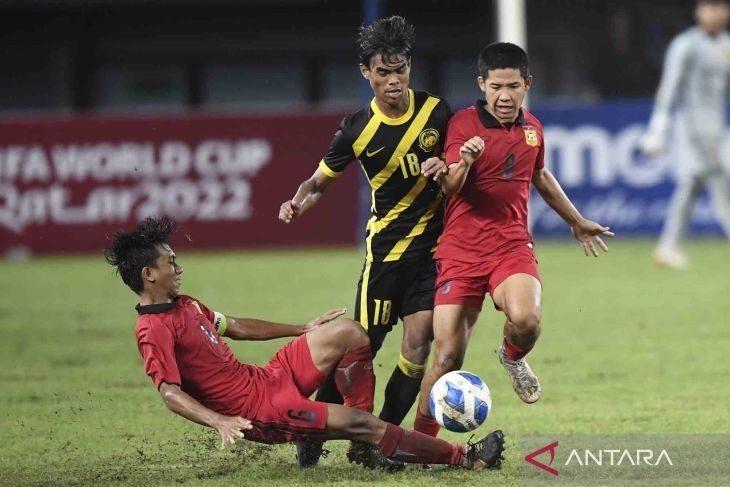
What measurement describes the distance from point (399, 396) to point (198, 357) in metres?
1.14

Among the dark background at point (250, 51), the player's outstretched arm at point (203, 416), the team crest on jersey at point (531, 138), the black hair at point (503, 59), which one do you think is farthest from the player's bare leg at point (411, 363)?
the dark background at point (250, 51)

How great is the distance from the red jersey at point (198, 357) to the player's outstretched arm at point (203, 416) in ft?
→ 0.55

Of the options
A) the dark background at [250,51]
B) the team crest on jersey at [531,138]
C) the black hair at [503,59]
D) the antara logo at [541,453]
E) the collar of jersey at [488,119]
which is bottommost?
the antara logo at [541,453]

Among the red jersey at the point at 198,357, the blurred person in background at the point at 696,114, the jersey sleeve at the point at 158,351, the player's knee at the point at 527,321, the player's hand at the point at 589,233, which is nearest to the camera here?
the jersey sleeve at the point at 158,351

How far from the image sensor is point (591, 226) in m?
7.55

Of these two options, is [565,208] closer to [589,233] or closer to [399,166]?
[589,233]

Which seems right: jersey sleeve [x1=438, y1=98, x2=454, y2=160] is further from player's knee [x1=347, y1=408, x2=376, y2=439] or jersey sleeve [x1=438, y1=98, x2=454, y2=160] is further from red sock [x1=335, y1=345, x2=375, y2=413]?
player's knee [x1=347, y1=408, x2=376, y2=439]

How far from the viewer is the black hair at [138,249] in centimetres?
655

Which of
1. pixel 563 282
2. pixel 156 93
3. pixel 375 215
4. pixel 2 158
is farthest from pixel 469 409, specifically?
pixel 156 93

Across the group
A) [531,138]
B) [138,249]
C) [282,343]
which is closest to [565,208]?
[531,138]

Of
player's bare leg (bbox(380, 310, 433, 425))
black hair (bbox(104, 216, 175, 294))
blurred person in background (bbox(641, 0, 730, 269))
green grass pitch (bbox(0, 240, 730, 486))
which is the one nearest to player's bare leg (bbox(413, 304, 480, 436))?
player's bare leg (bbox(380, 310, 433, 425))

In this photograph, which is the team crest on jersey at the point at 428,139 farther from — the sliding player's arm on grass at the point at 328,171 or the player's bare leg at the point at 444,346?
the player's bare leg at the point at 444,346

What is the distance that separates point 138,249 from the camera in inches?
259

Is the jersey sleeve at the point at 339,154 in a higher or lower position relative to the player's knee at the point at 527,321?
higher
